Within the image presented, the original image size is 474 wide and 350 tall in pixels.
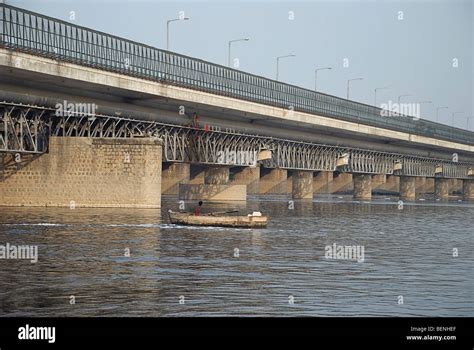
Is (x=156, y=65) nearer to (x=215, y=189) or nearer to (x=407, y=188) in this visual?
(x=215, y=189)

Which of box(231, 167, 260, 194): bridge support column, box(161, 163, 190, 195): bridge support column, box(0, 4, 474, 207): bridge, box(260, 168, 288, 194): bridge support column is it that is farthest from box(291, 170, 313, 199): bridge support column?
box(161, 163, 190, 195): bridge support column

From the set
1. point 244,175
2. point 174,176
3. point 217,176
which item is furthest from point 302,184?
point 217,176

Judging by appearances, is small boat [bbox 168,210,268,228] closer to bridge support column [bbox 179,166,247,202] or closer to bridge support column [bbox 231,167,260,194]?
bridge support column [bbox 179,166,247,202]

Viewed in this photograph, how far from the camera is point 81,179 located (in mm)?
79250

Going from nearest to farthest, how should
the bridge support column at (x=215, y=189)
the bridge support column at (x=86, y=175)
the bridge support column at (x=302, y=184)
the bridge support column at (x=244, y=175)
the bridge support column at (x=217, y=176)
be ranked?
the bridge support column at (x=86, y=175) → the bridge support column at (x=215, y=189) → the bridge support column at (x=217, y=176) → the bridge support column at (x=244, y=175) → the bridge support column at (x=302, y=184)

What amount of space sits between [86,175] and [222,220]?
19130mm

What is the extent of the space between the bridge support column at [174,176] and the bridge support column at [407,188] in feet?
215

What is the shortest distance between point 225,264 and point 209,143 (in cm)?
7177

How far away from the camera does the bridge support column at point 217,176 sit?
121500mm

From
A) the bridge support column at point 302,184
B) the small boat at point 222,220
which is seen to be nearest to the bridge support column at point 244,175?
Answer: the bridge support column at point 302,184

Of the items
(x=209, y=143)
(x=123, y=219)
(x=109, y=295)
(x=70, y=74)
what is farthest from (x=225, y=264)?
(x=209, y=143)

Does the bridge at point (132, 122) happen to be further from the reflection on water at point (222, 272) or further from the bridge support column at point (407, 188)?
the bridge support column at point (407, 188)
